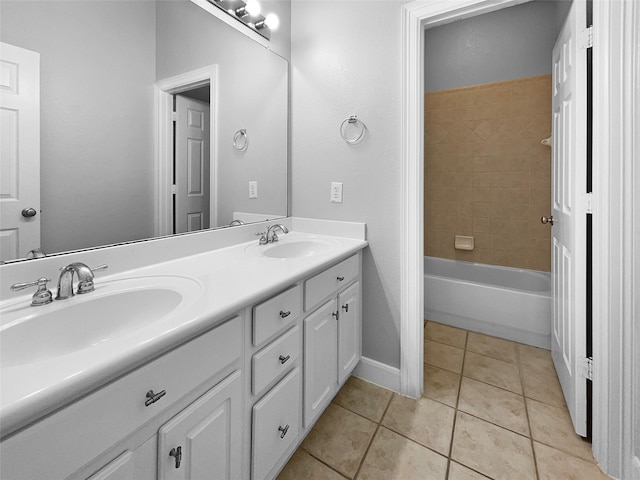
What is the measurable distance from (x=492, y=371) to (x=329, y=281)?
128 cm

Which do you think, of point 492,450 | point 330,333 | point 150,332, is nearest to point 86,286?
point 150,332

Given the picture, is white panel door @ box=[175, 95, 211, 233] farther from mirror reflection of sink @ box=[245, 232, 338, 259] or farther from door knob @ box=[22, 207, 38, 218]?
door knob @ box=[22, 207, 38, 218]

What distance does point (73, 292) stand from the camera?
0.88 metres

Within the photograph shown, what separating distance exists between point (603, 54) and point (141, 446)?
190 cm

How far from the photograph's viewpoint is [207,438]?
0.79 meters

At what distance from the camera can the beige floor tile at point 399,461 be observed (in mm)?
1210

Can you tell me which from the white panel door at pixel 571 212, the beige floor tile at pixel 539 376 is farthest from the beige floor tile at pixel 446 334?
the white panel door at pixel 571 212

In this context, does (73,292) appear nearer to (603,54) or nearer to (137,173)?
(137,173)

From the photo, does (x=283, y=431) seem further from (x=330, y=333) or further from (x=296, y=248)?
(x=296, y=248)

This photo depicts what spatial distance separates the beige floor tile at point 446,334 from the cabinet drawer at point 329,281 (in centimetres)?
104

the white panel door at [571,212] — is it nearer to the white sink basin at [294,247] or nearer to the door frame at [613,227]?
the door frame at [613,227]

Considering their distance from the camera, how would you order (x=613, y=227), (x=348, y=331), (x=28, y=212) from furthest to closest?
(x=348, y=331)
(x=613, y=227)
(x=28, y=212)

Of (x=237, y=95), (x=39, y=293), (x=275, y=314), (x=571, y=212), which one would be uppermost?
(x=237, y=95)

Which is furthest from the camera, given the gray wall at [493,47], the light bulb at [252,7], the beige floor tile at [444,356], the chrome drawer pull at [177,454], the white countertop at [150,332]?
the gray wall at [493,47]
